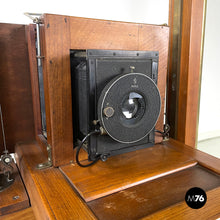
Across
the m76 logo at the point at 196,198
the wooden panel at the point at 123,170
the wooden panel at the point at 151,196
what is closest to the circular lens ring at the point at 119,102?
the wooden panel at the point at 123,170

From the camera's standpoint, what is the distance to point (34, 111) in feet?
4.66

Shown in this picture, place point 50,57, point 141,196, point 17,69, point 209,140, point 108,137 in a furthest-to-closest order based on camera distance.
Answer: point 209,140
point 17,69
point 108,137
point 50,57
point 141,196

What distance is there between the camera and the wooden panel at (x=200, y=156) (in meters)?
1.04

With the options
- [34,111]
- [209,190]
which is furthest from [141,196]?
[34,111]

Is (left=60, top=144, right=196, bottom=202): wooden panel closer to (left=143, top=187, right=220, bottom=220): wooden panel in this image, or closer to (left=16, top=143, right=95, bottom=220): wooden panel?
(left=16, top=143, right=95, bottom=220): wooden panel

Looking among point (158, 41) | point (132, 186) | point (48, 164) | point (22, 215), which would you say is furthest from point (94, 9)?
point (22, 215)

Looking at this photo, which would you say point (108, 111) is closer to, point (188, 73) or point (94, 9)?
point (188, 73)

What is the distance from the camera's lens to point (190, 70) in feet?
4.50

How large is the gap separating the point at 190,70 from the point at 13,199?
113cm

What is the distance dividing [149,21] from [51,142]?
1130 mm

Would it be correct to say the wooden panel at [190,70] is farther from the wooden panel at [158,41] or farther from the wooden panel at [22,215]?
the wooden panel at [22,215]

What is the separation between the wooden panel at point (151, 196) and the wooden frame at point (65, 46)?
34 centimetres

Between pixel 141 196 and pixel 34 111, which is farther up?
pixel 34 111

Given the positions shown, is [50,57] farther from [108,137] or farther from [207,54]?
[207,54]
